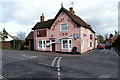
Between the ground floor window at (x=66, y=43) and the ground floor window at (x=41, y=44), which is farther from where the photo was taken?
the ground floor window at (x=41, y=44)

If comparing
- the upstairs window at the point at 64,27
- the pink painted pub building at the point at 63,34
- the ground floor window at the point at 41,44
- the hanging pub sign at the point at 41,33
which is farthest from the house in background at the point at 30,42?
the upstairs window at the point at 64,27

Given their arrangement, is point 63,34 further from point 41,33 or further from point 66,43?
point 41,33

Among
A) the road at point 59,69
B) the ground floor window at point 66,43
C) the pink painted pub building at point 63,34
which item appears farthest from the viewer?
the ground floor window at point 66,43

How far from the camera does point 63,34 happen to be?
18.0 meters

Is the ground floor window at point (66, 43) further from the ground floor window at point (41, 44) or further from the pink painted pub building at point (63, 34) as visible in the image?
the ground floor window at point (41, 44)

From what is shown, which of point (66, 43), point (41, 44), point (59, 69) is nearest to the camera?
point (59, 69)

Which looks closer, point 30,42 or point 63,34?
point 63,34

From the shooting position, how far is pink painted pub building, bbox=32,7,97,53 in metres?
16.8

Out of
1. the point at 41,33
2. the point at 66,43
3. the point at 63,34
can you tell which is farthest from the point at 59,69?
the point at 41,33

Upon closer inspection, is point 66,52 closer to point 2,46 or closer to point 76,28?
point 76,28

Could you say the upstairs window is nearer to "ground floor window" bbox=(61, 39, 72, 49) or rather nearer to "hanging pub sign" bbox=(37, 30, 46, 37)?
"ground floor window" bbox=(61, 39, 72, 49)

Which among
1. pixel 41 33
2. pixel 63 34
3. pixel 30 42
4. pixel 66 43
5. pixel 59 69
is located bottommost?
pixel 59 69

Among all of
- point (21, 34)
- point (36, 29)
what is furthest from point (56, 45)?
point (21, 34)

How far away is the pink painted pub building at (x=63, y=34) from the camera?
16.8 metres
